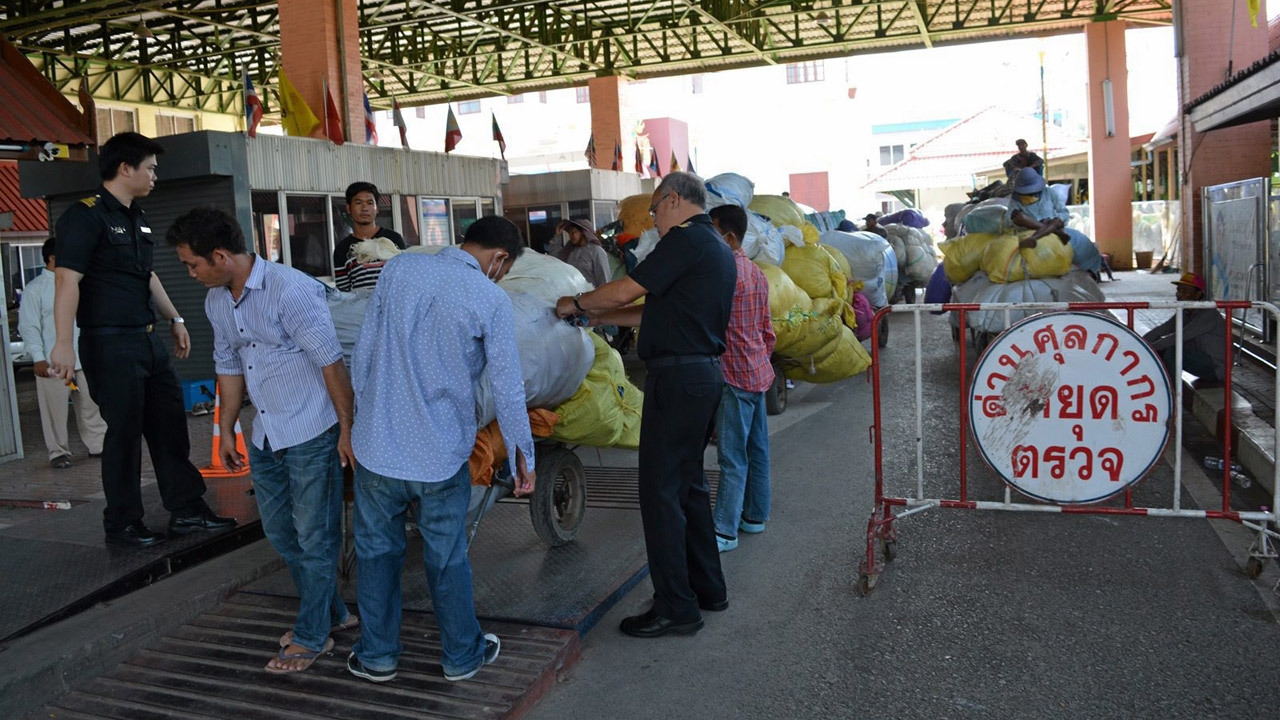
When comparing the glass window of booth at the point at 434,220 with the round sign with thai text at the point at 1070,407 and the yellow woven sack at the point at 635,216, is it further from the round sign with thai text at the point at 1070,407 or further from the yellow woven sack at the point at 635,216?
the round sign with thai text at the point at 1070,407

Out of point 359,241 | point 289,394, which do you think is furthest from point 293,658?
point 359,241

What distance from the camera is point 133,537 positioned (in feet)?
16.6

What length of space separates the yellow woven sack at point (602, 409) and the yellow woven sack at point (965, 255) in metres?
5.56

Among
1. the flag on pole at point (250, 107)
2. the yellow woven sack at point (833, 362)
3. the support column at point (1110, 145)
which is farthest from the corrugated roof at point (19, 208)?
the support column at point (1110, 145)

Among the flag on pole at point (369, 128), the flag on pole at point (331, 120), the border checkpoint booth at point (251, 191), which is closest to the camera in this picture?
the border checkpoint booth at point (251, 191)

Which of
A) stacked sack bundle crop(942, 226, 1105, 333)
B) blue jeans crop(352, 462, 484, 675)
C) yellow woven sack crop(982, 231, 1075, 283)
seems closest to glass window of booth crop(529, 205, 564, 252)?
stacked sack bundle crop(942, 226, 1105, 333)

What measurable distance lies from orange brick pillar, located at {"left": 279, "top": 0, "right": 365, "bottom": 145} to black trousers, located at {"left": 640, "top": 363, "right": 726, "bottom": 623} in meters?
11.5

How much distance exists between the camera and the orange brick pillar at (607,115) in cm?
2741

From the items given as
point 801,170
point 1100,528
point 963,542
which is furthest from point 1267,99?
point 801,170

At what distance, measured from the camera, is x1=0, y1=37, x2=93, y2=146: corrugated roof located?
7.56 m

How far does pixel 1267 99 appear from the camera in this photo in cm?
887

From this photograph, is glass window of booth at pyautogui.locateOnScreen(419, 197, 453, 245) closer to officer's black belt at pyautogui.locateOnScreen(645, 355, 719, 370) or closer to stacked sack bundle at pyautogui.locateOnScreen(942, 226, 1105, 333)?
stacked sack bundle at pyautogui.locateOnScreen(942, 226, 1105, 333)

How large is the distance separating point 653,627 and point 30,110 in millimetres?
6767

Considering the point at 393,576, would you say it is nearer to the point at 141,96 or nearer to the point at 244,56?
the point at 244,56
